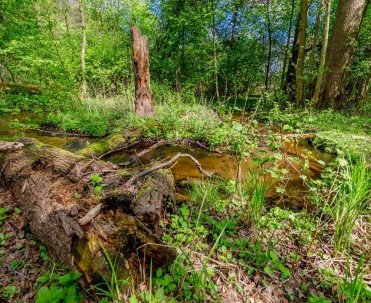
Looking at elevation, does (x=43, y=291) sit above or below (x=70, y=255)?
below

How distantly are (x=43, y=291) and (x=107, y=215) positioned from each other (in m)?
0.59

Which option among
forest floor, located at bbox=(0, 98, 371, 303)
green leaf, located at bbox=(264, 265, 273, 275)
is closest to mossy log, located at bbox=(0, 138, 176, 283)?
forest floor, located at bbox=(0, 98, 371, 303)

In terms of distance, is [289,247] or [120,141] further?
[120,141]

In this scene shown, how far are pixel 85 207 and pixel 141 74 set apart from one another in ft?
15.8

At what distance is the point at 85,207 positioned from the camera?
1703 millimetres

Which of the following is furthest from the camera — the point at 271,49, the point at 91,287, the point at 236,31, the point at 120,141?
the point at 271,49

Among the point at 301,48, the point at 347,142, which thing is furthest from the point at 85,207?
the point at 301,48

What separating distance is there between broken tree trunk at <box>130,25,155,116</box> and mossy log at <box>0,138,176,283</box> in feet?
11.6

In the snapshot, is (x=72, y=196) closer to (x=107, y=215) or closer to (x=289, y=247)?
(x=107, y=215)

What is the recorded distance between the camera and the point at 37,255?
1667mm

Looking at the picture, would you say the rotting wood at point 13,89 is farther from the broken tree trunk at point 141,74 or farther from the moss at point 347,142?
the moss at point 347,142

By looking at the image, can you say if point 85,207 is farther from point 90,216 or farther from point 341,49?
point 341,49

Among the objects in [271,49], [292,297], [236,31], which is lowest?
[292,297]

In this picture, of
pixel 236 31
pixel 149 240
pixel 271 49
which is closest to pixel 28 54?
pixel 149 240
